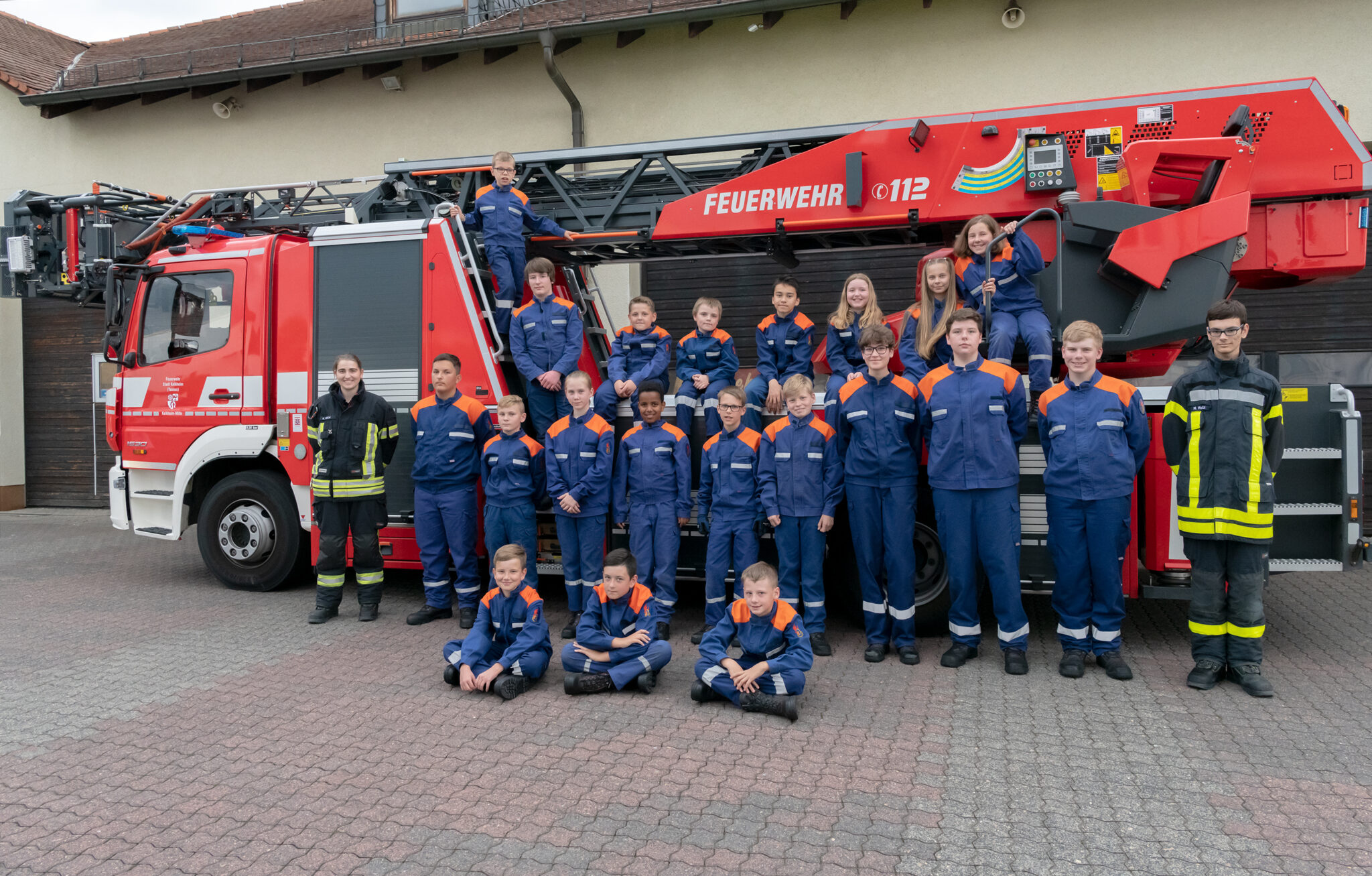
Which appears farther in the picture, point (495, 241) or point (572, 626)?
point (495, 241)

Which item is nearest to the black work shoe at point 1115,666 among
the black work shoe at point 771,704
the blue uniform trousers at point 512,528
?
the black work shoe at point 771,704

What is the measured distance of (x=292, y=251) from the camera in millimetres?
6852

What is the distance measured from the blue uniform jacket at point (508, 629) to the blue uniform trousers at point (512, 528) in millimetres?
1010

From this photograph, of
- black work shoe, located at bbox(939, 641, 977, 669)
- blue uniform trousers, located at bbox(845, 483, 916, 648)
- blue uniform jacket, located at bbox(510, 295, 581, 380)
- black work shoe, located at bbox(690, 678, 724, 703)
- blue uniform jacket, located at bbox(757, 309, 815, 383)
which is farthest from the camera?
blue uniform jacket, located at bbox(510, 295, 581, 380)

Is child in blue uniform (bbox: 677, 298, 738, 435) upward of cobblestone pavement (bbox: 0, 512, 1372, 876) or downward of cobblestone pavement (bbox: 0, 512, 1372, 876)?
upward

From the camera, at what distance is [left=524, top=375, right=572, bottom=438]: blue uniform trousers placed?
6383 mm

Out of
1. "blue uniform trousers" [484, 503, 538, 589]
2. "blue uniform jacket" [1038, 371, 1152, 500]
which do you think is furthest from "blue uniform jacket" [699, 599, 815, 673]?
"blue uniform trousers" [484, 503, 538, 589]

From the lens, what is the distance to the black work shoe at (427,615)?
609 cm

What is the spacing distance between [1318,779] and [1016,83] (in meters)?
7.65

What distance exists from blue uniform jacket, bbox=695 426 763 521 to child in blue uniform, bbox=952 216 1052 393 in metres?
1.49

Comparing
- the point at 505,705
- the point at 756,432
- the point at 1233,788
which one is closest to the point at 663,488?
the point at 756,432

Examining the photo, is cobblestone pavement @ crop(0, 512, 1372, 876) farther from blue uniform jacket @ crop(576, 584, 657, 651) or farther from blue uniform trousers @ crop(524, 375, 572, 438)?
blue uniform trousers @ crop(524, 375, 572, 438)

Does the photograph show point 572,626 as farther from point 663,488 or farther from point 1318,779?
point 1318,779

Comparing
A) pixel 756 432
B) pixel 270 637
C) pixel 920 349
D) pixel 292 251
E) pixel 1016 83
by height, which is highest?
pixel 1016 83
